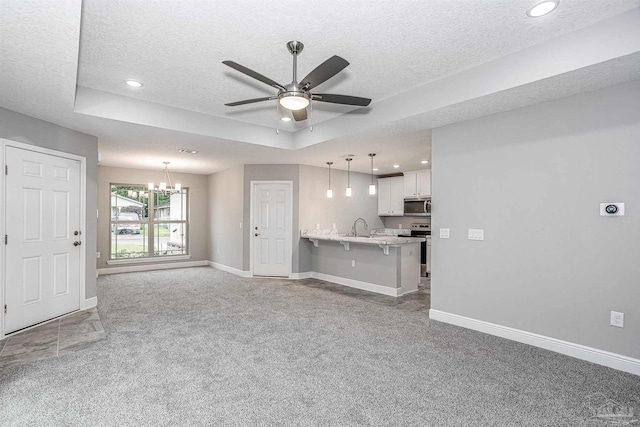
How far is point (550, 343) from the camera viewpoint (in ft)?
10.5

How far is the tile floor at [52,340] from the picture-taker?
3055 millimetres

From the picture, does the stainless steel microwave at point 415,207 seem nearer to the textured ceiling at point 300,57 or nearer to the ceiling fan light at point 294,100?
the textured ceiling at point 300,57

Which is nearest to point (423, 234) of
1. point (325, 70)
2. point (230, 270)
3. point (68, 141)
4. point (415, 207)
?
point (415, 207)

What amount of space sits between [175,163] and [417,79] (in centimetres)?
541

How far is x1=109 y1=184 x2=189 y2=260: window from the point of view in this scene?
25.3 feet

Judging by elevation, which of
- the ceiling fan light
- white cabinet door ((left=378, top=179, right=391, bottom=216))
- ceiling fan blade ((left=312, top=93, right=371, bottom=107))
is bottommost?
white cabinet door ((left=378, top=179, right=391, bottom=216))

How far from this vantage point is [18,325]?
370cm

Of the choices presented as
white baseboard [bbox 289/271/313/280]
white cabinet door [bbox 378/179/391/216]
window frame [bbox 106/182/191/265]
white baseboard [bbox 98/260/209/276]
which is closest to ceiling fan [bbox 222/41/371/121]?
white baseboard [bbox 289/271/313/280]

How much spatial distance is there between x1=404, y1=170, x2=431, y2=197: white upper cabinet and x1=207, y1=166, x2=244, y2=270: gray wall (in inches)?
155

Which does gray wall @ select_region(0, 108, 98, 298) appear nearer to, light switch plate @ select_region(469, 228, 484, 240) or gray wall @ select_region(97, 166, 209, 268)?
gray wall @ select_region(97, 166, 209, 268)

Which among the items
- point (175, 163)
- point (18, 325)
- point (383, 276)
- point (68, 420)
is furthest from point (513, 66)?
point (175, 163)

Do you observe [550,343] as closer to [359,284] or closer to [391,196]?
[359,284]

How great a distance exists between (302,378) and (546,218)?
278 centimetres

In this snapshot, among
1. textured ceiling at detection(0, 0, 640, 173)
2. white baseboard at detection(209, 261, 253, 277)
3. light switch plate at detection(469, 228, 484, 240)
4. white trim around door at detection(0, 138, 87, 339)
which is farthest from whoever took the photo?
white baseboard at detection(209, 261, 253, 277)
